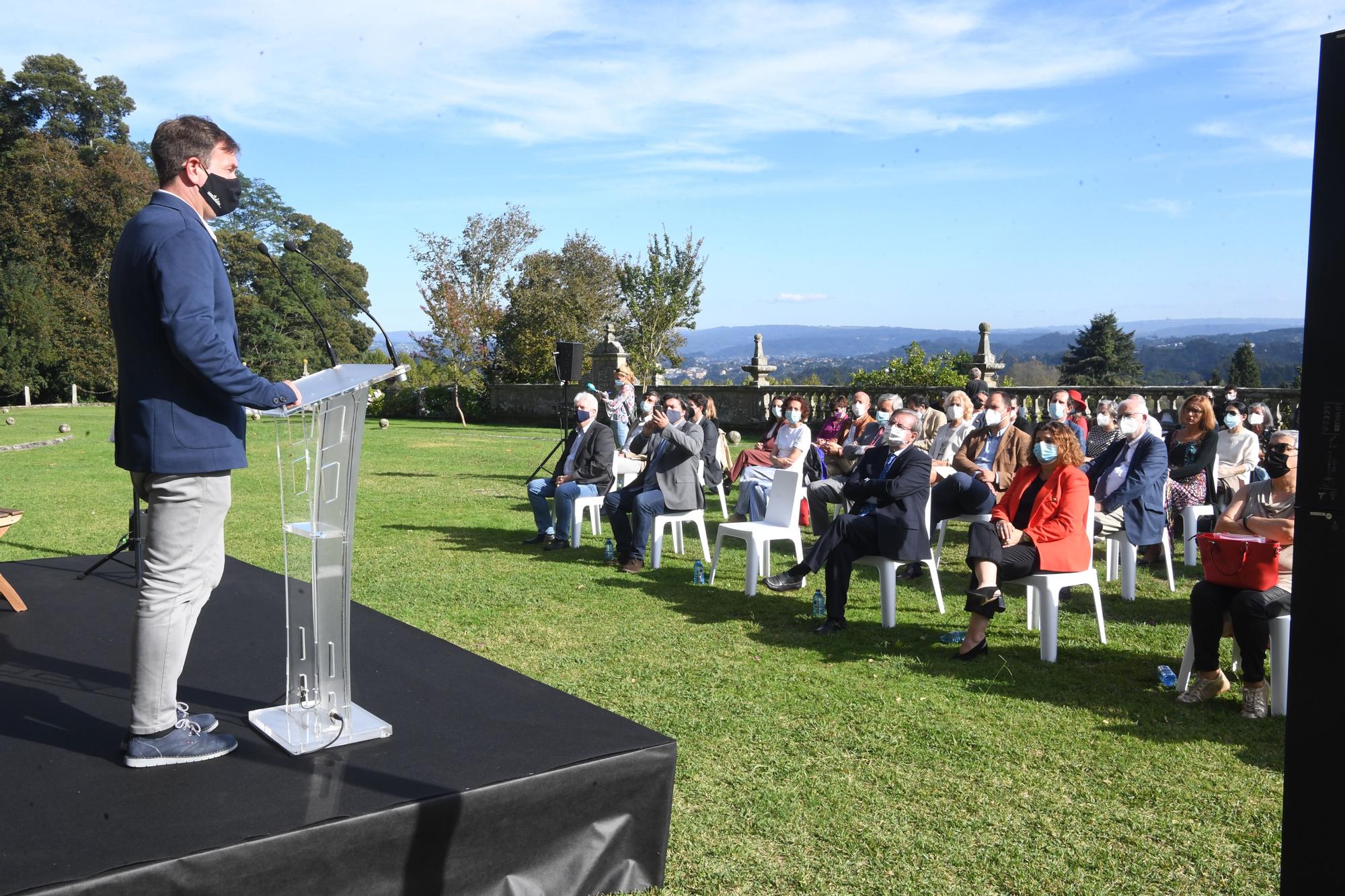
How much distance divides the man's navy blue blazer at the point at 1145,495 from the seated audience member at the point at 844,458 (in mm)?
2347

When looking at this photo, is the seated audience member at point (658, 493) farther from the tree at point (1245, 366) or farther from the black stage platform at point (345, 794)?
the tree at point (1245, 366)

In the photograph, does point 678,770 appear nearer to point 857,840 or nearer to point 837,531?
point 857,840

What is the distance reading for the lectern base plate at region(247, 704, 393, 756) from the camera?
2922mm

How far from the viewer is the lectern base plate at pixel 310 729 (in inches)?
115

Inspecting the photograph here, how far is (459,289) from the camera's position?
4091cm

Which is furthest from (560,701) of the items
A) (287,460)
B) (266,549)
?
(266,549)

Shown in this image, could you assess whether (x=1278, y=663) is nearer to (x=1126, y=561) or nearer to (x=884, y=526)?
(x=884, y=526)

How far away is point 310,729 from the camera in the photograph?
2.97m

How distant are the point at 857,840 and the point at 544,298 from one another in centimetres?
3394

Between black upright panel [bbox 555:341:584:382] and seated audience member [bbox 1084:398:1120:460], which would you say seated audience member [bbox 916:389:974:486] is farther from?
black upright panel [bbox 555:341:584:382]

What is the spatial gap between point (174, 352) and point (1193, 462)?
7709 millimetres

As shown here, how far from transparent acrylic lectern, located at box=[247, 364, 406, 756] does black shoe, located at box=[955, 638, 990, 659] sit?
11.0 ft

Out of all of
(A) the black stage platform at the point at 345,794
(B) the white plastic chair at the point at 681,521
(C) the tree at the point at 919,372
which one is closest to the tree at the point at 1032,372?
(C) the tree at the point at 919,372

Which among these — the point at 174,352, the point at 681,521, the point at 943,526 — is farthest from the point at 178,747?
the point at 943,526
